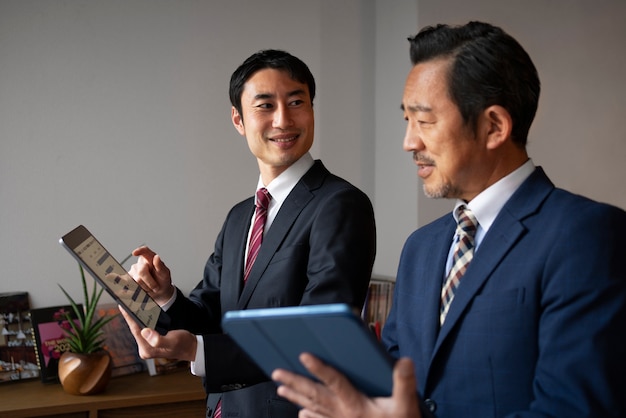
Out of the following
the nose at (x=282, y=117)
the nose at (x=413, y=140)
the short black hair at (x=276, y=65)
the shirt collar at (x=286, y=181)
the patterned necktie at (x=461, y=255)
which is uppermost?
the short black hair at (x=276, y=65)

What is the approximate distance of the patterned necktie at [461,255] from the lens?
1440 millimetres

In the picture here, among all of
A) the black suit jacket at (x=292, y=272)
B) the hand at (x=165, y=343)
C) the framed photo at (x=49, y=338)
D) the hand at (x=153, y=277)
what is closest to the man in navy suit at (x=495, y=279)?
the black suit jacket at (x=292, y=272)

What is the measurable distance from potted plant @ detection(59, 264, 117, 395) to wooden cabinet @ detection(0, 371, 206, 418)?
0.04 metres

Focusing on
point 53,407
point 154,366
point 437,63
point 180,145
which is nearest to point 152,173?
point 180,145

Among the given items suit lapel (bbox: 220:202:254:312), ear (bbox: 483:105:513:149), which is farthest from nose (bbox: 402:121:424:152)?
suit lapel (bbox: 220:202:254:312)

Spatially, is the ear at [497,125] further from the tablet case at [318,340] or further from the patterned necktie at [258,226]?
the patterned necktie at [258,226]

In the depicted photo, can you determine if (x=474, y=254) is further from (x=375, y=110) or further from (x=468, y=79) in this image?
(x=375, y=110)

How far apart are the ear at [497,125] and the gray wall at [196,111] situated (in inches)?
77.7

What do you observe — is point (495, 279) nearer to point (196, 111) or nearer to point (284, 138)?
point (284, 138)

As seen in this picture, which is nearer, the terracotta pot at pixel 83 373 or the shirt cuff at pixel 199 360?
the shirt cuff at pixel 199 360

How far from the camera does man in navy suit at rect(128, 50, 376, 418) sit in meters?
1.86

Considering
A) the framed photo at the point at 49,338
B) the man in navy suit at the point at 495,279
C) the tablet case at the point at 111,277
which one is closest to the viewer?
the man in navy suit at the point at 495,279

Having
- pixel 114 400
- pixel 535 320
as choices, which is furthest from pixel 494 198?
pixel 114 400

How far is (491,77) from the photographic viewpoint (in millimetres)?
1390
